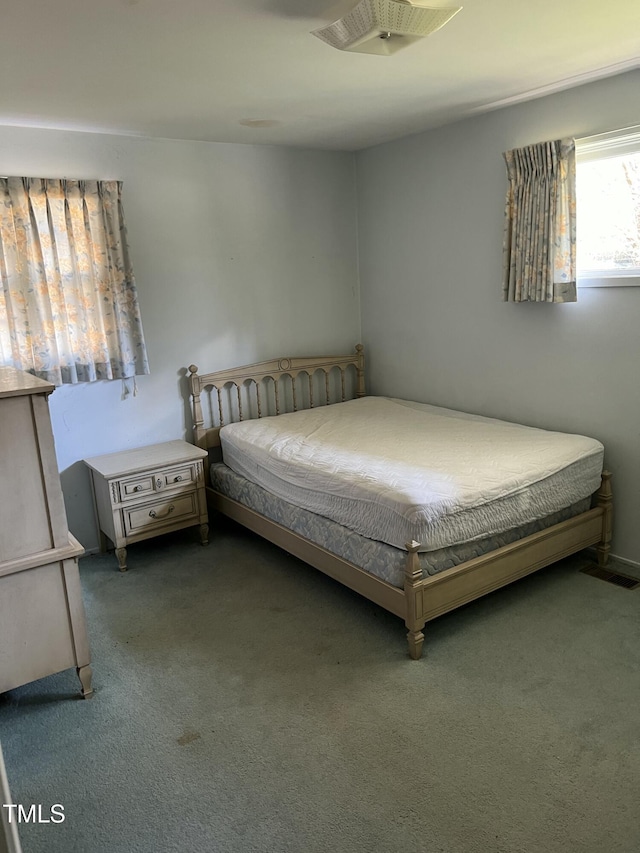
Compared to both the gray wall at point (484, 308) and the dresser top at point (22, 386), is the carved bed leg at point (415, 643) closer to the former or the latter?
the gray wall at point (484, 308)

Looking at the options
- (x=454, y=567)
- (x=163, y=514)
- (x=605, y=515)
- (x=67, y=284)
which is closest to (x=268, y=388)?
(x=163, y=514)

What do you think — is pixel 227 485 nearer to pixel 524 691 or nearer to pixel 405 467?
pixel 405 467

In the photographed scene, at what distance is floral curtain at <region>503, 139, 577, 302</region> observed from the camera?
3.26m

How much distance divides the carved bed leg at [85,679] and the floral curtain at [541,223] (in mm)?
2796

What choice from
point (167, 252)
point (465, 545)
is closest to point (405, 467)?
point (465, 545)

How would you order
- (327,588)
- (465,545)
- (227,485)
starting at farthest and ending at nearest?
(227,485), (327,588), (465,545)

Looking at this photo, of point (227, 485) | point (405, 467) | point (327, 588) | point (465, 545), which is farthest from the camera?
point (227, 485)

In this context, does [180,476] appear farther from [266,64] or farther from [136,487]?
[266,64]

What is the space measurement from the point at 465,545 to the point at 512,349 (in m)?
1.49

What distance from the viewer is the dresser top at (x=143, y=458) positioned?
3605 mm

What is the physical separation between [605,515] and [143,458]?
2602 millimetres

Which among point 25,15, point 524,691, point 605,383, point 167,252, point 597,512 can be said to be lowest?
point 524,691

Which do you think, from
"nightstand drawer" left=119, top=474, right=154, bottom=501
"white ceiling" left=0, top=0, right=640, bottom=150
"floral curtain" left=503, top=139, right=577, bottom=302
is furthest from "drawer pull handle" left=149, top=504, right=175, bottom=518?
"floral curtain" left=503, top=139, right=577, bottom=302

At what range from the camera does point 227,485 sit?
13.1 ft
